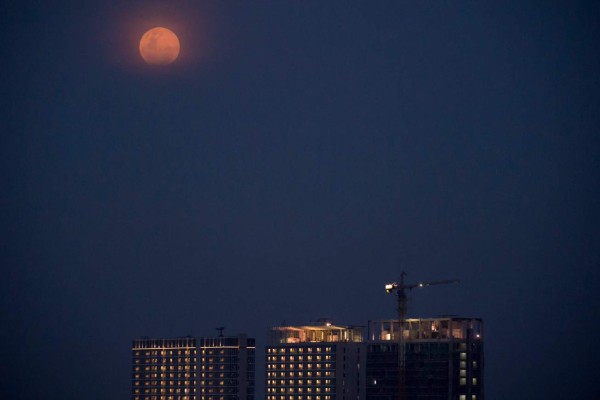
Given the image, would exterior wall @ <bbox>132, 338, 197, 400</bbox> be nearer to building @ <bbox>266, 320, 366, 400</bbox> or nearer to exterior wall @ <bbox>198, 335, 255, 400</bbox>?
exterior wall @ <bbox>198, 335, 255, 400</bbox>

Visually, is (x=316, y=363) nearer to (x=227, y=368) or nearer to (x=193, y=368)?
(x=227, y=368)

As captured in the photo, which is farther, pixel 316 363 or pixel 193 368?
pixel 193 368

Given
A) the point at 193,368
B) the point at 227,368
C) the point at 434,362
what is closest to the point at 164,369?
the point at 193,368

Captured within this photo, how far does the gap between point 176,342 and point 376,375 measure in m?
25.0

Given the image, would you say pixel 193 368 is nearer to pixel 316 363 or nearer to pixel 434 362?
pixel 316 363

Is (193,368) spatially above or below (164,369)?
above

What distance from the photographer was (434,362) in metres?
117

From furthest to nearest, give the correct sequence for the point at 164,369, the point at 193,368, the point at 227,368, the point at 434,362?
the point at 164,369 → the point at 193,368 → the point at 227,368 → the point at 434,362

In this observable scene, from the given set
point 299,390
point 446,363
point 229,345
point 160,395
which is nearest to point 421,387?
point 446,363

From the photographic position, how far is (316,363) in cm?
12212

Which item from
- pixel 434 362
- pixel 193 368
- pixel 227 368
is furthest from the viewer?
pixel 193 368

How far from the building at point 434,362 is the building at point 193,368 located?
50.4 ft

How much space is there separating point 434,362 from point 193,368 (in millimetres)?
27905

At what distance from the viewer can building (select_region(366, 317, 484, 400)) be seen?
115312 mm
